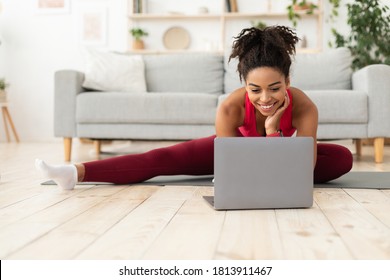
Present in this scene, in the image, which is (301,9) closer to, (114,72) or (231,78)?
(231,78)

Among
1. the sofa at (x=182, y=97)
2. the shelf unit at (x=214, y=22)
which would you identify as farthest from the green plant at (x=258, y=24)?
the sofa at (x=182, y=97)

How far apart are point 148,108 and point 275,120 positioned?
5.90ft

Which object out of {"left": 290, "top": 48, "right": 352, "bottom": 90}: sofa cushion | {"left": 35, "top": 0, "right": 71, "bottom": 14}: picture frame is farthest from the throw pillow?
{"left": 35, "top": 0, "right": 71, "bottom": 14}: picture frame

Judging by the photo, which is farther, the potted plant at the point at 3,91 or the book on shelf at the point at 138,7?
the book on shelf at the point at 138,7

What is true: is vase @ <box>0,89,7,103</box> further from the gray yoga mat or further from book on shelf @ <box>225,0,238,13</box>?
the gray yoga mat

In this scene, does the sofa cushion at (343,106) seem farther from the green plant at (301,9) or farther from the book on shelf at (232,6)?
the book on shelf at (232,6)

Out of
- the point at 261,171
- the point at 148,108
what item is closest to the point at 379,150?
the point at 148,108

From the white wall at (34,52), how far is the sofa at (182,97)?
223 centimetres

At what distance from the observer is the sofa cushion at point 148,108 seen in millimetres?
3461

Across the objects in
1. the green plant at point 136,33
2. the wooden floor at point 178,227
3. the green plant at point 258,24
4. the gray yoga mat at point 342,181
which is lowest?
the gray yoga mat at point 342,181

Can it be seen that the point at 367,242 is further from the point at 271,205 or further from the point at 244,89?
the point at 244,89

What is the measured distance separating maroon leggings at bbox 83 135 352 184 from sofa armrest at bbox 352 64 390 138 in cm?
130

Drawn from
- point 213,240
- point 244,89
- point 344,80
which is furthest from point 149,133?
point 213,240

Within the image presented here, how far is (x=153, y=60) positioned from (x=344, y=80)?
146cm
